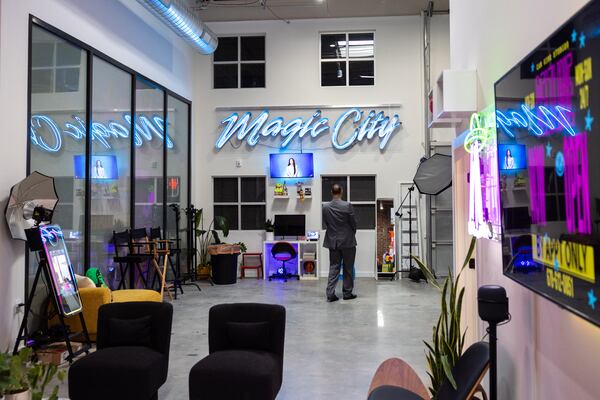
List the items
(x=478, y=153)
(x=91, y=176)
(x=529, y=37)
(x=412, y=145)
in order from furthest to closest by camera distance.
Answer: (x=412, y=145) < (x=91, y=176) < (x=478, y=153) < (x=529, y=37)

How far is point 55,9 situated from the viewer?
5.82m

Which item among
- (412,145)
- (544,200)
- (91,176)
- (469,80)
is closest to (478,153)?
(469,80)

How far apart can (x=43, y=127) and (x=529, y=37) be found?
16.6 ft

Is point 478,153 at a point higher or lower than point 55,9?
lower

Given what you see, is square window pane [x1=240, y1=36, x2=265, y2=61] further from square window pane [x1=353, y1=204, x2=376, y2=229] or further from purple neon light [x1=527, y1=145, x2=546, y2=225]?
purple neon light [x1=527, y1=145, x2=546, y2=225]

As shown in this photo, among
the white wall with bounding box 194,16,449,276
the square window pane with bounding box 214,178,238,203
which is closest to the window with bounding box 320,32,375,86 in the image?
the white wall with bounding box 194,16,449,276

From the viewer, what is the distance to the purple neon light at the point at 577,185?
5.20 feet

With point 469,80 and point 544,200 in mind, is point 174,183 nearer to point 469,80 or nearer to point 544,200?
point 469,80

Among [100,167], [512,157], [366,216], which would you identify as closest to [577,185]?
[512,157]

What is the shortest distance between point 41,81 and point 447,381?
16.9ft

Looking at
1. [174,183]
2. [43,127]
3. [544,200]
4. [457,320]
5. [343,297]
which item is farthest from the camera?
[174,183]

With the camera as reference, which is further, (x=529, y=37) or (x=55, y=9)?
(x=55, y=9)

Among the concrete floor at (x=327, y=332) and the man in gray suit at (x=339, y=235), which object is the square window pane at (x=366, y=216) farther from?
the man in gray suit at (x=339, y=235)

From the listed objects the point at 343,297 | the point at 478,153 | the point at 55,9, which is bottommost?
the point at 343,297
